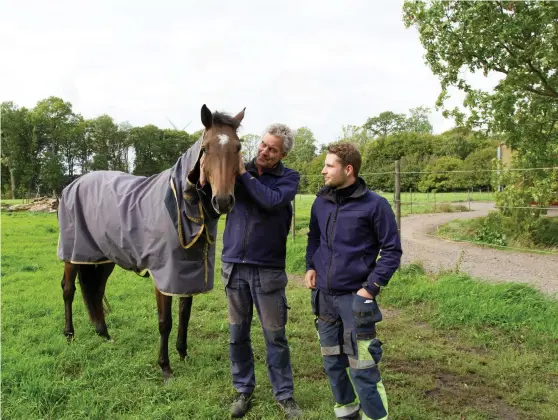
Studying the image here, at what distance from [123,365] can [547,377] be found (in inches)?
144

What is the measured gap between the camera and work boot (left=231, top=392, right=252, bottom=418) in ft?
9.06

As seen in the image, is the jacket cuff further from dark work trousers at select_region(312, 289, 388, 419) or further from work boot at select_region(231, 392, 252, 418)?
work boot at select_region(231, 392, 252, 418)

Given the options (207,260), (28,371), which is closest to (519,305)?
(207,260)

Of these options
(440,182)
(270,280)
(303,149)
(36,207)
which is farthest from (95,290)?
(303,149)

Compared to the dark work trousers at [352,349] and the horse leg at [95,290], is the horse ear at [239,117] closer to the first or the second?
the dark work trousers at [352,349]

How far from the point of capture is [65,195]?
4.37 metres

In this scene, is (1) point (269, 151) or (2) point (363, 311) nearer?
(2) point (363, 311)

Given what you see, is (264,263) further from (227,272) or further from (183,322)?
(183,322)

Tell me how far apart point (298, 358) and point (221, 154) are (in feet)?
7.20

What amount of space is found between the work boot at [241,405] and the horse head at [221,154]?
137 centimetres

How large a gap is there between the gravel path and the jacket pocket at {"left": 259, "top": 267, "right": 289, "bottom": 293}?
4565mm

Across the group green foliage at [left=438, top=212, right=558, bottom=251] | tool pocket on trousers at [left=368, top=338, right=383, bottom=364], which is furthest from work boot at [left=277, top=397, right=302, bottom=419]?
green foliage at [left=438, top=212, right=558, bottom=251]

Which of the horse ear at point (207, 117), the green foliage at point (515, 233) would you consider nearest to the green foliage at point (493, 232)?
the green foliage at point (515, 233)

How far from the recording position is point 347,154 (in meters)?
2.48
